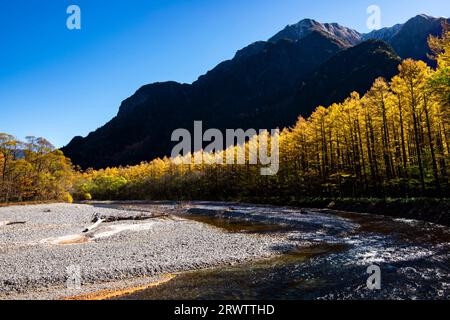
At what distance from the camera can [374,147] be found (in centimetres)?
4616

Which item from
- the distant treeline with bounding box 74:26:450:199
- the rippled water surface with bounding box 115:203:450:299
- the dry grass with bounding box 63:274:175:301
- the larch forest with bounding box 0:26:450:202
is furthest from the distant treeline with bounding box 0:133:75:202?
the rippled water surface with bounding box 115:203:450:299

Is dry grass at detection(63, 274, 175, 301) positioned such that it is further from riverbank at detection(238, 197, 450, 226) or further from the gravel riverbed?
riverbank at detection(238, 197, 450, 226)

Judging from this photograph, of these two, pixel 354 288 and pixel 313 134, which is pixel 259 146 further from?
pixel 354 288

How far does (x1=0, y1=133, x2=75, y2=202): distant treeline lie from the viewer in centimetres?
6800

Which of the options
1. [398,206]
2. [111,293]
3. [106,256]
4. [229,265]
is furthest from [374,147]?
[111,293]

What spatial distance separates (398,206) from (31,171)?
7645 centimetres

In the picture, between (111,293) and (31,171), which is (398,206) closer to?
(111,293)

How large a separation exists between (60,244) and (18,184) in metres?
61.1

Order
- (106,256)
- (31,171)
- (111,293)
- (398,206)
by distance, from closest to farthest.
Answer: (111,293) < (106,256) < (398,206) < (31,171)

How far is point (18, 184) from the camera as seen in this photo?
70.8 metres

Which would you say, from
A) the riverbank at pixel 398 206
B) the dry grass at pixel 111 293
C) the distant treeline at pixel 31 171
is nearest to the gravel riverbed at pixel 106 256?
the dry grass at pixel 111 293

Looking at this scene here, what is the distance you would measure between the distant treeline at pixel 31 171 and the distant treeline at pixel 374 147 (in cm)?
4291

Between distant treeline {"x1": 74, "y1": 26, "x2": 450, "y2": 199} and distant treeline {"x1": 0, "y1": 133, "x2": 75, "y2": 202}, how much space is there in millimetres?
42908
